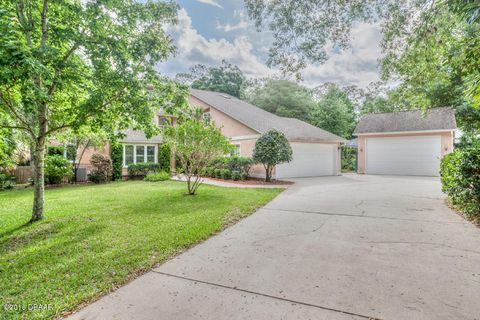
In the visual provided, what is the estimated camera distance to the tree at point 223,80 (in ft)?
120

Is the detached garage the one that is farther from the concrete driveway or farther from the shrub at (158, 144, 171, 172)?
the shrub at (158, 144, 171, 172)

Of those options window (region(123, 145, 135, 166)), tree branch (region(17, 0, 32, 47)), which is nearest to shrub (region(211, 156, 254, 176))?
window (region(123, 145, 135, 166))

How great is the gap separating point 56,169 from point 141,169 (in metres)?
4.87

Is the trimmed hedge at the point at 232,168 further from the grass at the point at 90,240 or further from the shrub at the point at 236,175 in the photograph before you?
the grass at the point at 90,240

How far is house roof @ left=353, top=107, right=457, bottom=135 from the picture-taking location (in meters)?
17.2

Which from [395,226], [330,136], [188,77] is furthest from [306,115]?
[395,226]

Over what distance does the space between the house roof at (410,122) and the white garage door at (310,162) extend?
390 centimetres

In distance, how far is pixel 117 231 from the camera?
18.4 ft

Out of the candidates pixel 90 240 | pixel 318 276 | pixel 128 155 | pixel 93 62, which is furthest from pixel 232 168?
pixel 318 276

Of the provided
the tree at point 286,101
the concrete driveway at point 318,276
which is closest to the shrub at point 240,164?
the concrete driveway at point 318,276

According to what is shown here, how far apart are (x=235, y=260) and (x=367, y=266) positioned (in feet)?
6.61

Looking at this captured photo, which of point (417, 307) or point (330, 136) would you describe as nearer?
point (417, 307)

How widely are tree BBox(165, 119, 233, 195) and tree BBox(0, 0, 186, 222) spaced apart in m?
2.23

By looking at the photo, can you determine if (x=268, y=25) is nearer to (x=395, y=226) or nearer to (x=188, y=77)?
(x=395, y=226)
